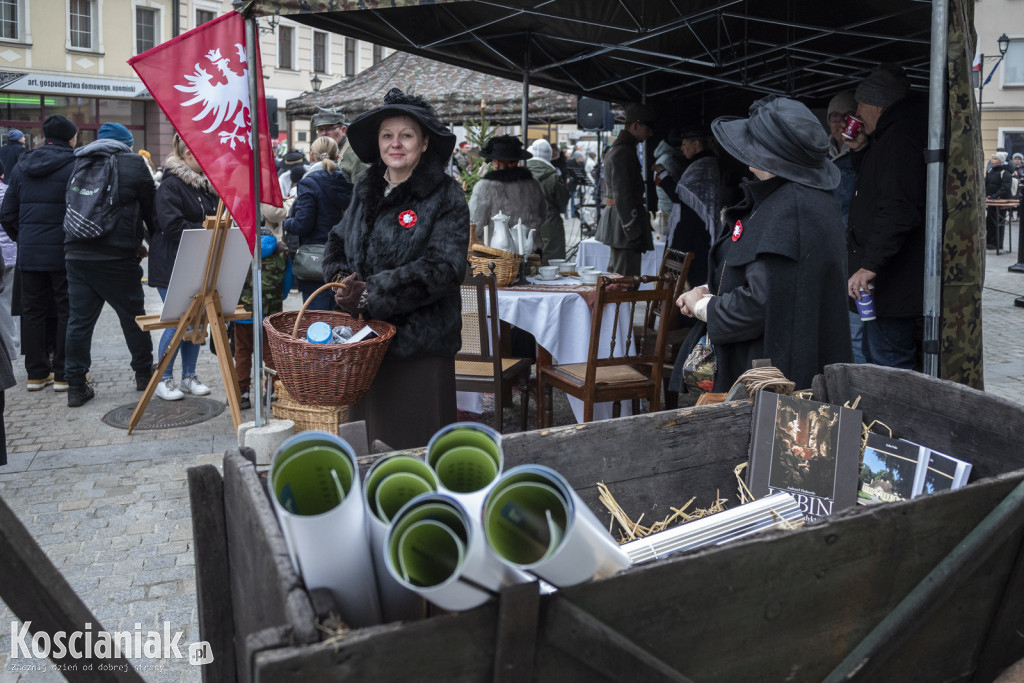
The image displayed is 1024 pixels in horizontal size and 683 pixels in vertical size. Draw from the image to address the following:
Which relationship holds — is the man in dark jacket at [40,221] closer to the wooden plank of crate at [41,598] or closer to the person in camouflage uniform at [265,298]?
the person in camouflage uniform at [265,298]

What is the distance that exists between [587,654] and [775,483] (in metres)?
1.43

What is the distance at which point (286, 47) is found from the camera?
116 feet

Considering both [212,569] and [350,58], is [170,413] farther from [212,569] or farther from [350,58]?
[350,58]

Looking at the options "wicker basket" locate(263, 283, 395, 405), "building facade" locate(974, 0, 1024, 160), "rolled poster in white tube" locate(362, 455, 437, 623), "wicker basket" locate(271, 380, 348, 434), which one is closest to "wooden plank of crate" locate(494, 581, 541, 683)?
"rolled poster in white tube" locate(362, 455, 437, 623)

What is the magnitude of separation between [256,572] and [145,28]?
3175 centimetres

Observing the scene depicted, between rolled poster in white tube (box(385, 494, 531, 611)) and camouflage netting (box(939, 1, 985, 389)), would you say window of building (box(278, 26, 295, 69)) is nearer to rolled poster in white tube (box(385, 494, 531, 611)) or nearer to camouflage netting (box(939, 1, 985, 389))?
camouflage netting (box(939, 1, 985, 389))

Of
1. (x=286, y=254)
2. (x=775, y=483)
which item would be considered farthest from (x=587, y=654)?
(x=286, y=254)

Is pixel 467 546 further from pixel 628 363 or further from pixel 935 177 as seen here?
pixel 628 363

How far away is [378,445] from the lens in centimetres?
234

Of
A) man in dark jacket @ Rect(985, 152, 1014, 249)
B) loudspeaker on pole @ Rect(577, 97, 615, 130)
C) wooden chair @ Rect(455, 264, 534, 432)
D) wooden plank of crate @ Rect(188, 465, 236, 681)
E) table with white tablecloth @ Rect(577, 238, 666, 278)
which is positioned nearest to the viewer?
wooden plank of crate @ Rect(188, 465, 236, 681)

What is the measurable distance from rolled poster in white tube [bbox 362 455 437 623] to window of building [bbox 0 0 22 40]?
29197 millimetres

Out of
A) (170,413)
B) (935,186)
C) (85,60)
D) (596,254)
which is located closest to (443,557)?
(935,186)

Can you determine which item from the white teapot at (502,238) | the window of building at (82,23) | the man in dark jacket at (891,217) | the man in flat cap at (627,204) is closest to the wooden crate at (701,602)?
the man in dark jacket at (891,217)

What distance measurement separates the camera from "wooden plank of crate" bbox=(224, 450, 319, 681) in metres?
1.37
